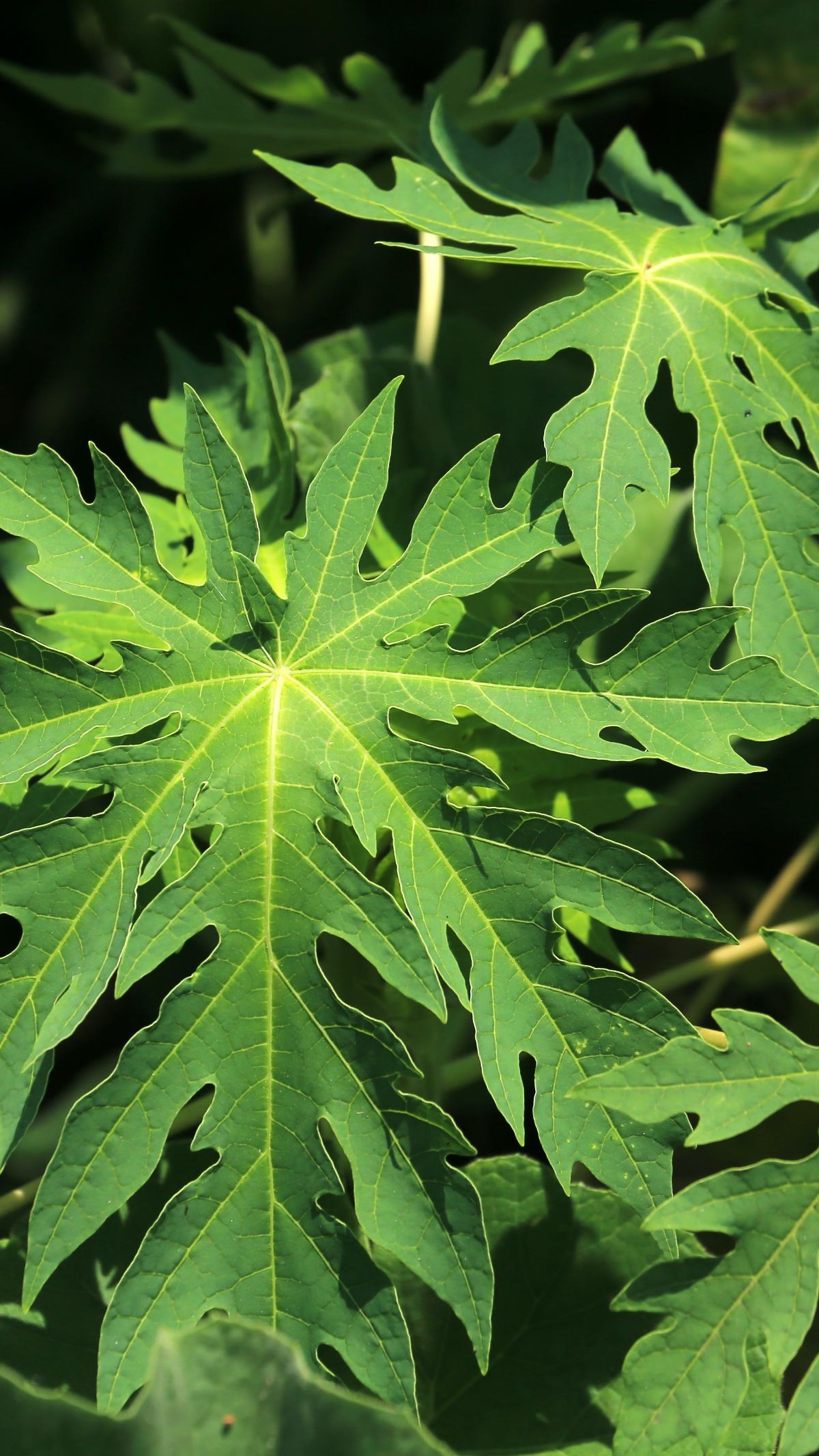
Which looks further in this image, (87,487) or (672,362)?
(87,487)

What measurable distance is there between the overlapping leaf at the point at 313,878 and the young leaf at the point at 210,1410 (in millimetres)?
67

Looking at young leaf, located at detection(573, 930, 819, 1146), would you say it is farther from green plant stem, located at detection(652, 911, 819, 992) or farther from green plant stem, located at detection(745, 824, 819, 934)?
green plant stem, located at detection(745, 824, 819, 934)

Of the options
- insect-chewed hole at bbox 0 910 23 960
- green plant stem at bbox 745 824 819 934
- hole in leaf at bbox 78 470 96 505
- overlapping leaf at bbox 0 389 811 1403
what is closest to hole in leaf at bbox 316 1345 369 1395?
overlapping leaf at bbox 0 389 811 1403

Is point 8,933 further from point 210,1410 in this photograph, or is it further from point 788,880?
point 210,1410

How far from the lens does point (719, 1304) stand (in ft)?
2.85

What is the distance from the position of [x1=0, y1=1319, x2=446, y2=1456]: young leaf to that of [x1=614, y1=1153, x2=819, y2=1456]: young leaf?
200 mm

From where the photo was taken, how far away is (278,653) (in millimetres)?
1043

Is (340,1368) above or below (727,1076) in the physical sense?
below

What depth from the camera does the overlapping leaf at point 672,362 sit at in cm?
100

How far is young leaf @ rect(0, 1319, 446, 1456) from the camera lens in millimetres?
794

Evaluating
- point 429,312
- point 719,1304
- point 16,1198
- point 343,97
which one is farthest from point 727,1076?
point 343,97

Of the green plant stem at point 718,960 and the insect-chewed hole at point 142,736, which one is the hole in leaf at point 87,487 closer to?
the insect-chewed hole at point 142,736

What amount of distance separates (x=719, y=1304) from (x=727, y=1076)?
0.15 m

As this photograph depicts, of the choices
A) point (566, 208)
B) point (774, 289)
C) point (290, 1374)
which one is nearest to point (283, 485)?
point (566, 208)
